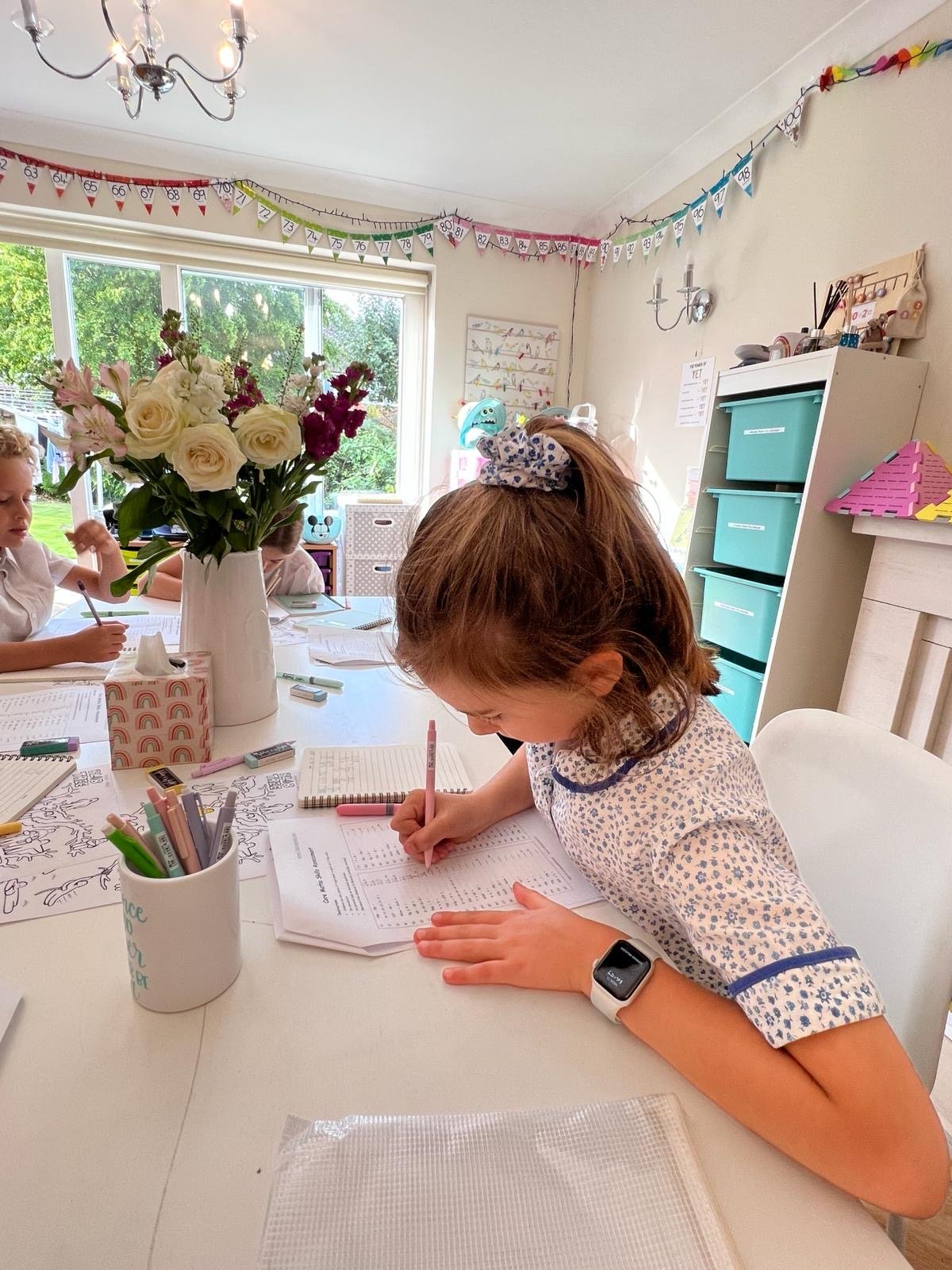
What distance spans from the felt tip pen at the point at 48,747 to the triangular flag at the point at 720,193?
8.84ft

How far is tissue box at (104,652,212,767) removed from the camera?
805mm

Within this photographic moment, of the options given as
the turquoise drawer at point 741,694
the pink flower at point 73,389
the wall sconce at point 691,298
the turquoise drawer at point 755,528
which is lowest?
the turquoise drawer at point 741,694

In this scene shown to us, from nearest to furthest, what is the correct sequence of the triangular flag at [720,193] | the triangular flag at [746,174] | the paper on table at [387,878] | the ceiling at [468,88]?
the paper on table at [387,878]
the ceiling at [468,88]
the triangular flag at [746,174]
the triangular flag at [720,193]

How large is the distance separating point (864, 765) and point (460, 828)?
445mm

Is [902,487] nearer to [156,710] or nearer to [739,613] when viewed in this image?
[739,613]

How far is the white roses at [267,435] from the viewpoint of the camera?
83 centimetres

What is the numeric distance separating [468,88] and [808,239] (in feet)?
4.09

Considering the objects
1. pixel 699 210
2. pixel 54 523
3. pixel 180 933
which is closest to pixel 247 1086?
pixel 180 933

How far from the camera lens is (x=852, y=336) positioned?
5.40ft

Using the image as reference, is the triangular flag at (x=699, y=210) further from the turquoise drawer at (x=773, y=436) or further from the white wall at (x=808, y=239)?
the turquoise drawer at (x=773, y=436)

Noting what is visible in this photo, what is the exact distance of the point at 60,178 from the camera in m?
2.79

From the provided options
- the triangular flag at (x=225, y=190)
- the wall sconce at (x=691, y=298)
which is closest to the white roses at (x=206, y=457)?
the wall sconce at (x=691, y=298)

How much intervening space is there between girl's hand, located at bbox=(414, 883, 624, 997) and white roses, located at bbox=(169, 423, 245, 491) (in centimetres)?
56

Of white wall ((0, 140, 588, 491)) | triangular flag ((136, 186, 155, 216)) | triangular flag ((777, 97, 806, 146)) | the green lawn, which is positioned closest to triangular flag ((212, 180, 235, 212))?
white wall ((0, 140, 588, 491))
